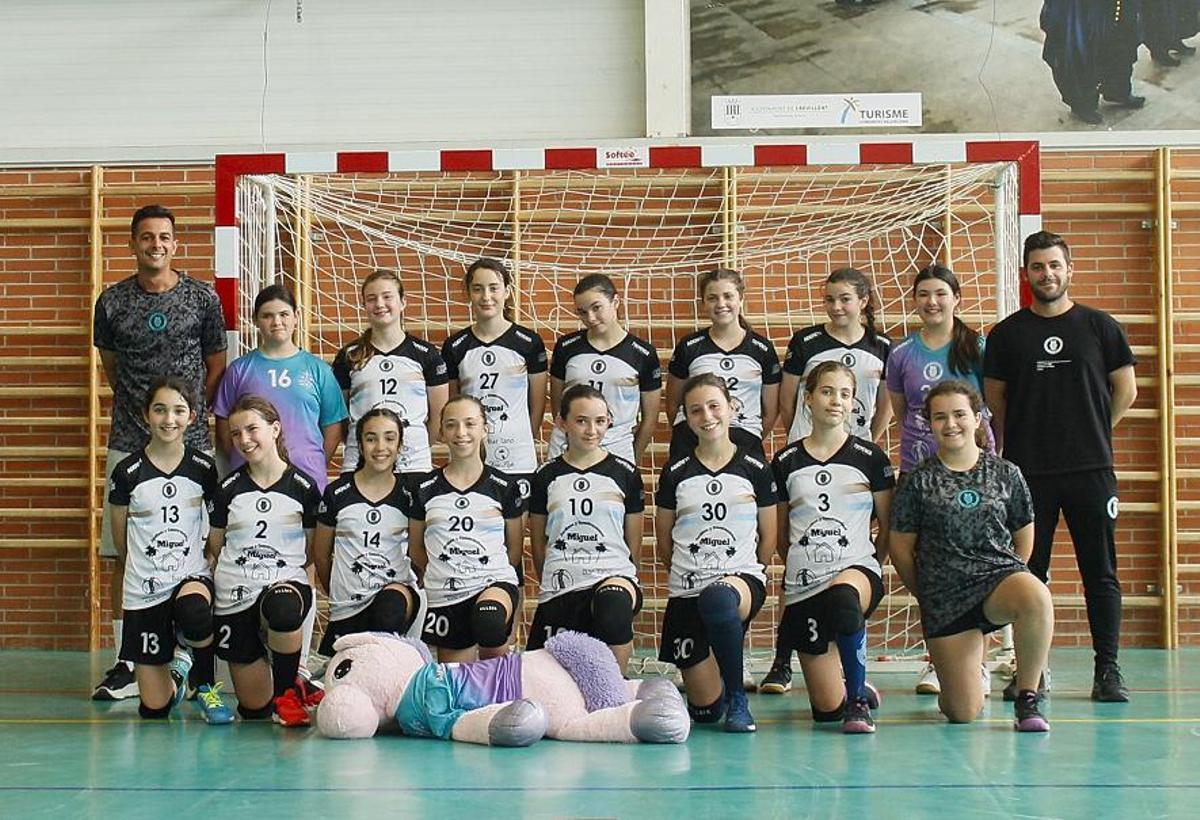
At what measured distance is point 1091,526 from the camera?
502cm

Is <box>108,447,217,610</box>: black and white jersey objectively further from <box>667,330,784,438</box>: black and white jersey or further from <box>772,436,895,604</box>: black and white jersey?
<box>772,436,895,604</box>: black and white jersey

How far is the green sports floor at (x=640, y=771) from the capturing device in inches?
132

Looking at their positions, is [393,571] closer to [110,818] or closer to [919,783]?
[110,818]

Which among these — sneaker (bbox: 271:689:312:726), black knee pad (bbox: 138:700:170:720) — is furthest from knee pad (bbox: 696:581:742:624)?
black knee pad (bbox: 138:700:170:720)

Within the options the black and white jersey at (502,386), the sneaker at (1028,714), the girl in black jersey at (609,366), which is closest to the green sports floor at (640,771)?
the sneaker at (1028,714)

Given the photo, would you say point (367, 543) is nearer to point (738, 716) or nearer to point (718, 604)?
point (718, 604)

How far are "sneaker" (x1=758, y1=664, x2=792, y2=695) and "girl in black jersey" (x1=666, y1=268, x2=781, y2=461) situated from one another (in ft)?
3.25

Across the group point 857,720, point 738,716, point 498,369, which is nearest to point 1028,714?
point 857,720

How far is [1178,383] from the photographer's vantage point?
24.6 feet

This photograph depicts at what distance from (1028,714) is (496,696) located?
1.77 metres

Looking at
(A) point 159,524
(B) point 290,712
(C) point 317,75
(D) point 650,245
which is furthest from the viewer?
(C) point 317,75

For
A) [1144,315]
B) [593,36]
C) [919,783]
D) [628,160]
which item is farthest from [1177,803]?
[593,36]

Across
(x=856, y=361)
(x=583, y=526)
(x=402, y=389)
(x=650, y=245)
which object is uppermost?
(x=650, y=245)

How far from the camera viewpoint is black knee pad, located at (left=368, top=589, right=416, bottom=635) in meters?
4.77
